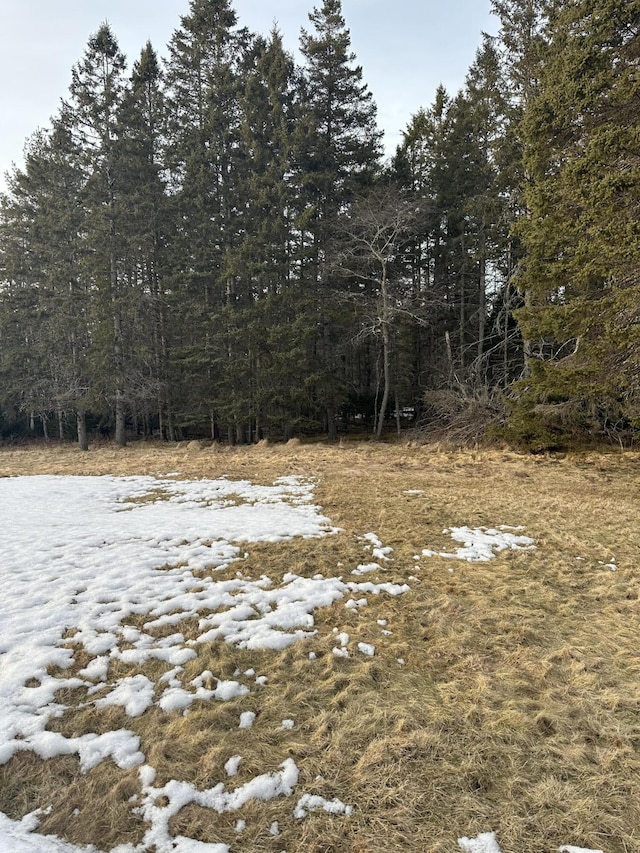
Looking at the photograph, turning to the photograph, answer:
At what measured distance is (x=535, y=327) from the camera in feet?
33.2

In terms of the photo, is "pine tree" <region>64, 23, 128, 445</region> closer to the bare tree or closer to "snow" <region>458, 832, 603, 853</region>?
the bare tree

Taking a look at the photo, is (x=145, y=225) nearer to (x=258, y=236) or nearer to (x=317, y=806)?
(x=258, y=236)

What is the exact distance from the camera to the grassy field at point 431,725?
70.9 inches

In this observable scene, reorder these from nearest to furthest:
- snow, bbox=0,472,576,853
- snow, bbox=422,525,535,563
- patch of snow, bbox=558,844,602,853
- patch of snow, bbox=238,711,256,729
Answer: patch of snow, bbox=558,844,602,853 → snow, bbox=0,472,576,853 → patch of snow, bbox=238,711,256,729 → snow, bbox=422,525,535,563

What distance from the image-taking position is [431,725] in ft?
7.75

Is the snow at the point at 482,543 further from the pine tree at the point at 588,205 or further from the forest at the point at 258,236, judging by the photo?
the forest at the point at 258,236

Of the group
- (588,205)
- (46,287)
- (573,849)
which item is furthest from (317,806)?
(46,287)

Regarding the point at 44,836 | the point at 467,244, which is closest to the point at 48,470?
the point at 44,836

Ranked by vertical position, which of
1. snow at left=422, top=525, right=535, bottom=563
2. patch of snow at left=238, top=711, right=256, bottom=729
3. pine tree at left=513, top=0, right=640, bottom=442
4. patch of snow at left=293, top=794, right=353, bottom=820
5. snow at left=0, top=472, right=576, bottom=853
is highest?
pine tree at left=513, top=0, right=640, bottom=442

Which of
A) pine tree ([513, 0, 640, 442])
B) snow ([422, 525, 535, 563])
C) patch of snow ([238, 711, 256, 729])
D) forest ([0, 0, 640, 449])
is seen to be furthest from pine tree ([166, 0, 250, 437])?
patch of snow ([238, 711, 256, 729])

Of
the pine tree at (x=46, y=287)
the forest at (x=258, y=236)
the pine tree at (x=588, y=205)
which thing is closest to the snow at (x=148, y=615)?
the pine tree at (x=588, y=205)

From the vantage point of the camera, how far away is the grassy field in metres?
1.80

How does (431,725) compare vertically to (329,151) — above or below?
below

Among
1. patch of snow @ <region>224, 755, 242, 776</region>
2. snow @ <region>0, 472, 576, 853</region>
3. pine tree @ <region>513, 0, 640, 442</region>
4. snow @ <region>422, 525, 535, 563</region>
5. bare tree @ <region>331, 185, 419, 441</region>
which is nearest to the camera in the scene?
snow @ <region>0, 472, 576, 853</region>
